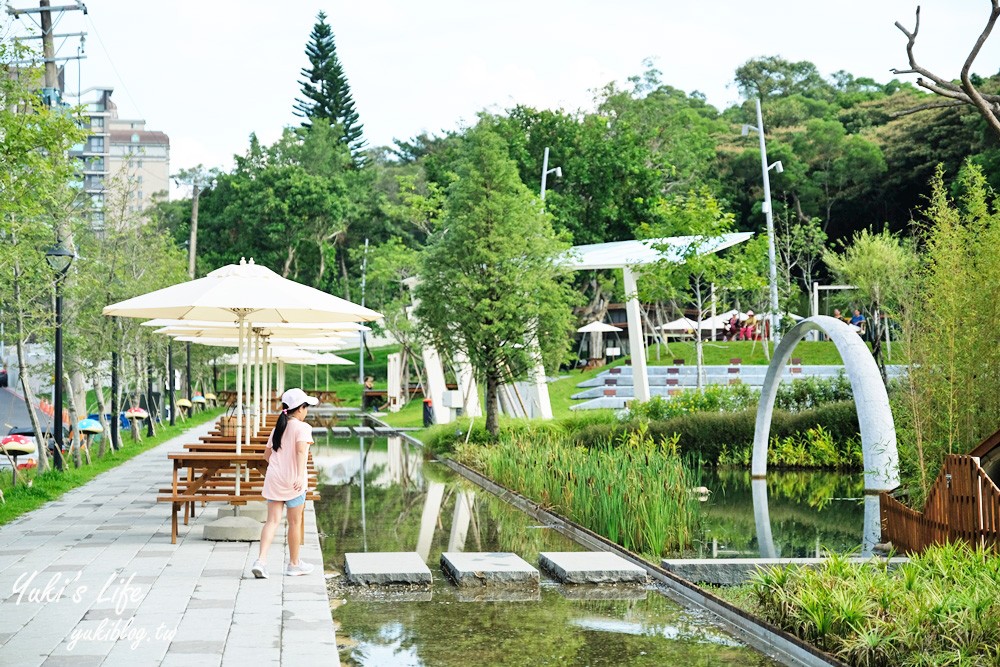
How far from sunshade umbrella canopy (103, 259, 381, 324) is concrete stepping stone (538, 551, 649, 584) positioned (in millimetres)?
3330

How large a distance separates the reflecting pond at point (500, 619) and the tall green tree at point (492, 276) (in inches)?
357

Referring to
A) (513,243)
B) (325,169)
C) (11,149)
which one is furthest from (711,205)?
(325,169)

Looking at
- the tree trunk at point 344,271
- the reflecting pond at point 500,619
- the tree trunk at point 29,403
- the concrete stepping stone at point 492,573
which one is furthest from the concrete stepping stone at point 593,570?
the tree trunk at point 344,271

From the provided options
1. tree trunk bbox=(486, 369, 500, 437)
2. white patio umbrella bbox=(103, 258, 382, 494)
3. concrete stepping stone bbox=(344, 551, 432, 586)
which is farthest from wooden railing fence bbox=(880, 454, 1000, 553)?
tree trunk bbox=(486, 369, 500, 437)

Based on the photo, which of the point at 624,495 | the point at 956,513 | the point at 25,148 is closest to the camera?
the point at 956,513

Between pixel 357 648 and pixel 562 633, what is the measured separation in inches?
51.0

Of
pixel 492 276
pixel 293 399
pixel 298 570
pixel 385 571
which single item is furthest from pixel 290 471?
pixel 492 276

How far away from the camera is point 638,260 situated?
83.1 feet

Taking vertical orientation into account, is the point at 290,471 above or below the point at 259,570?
above

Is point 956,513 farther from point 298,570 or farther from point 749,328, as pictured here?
point 749,328

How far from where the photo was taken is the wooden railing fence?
28.2 feet

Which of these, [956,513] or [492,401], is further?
[492,401]

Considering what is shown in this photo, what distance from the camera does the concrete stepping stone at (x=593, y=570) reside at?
29.0 feet

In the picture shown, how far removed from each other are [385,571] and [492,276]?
1305 centimetres
